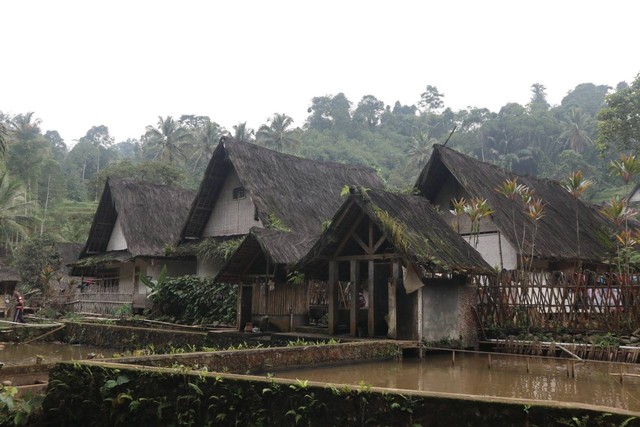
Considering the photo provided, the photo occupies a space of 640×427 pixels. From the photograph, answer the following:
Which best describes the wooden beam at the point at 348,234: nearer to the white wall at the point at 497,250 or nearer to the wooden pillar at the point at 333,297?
the wooden pillar at the point at 333,297

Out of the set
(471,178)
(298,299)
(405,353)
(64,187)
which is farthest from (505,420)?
(64,187)

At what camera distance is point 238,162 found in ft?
73.1

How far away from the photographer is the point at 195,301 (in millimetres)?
20641

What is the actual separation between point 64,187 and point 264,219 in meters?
44.1

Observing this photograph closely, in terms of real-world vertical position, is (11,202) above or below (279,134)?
below

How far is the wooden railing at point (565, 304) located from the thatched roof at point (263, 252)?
4.94 metres

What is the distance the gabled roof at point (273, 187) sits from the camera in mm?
21266

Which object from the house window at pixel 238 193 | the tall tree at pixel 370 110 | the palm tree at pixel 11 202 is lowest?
the house window at pixel 238 193

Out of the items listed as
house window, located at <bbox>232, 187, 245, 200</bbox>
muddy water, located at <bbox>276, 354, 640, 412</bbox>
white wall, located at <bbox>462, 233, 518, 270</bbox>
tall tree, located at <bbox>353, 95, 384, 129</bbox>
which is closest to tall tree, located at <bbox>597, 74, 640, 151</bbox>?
white wall, located at <bbox>462, 233, 518, 270</bbox>

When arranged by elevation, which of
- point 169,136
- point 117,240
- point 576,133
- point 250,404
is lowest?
point 250,404

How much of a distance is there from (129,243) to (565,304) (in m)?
17.8

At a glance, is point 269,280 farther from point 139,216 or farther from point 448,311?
point 139,216

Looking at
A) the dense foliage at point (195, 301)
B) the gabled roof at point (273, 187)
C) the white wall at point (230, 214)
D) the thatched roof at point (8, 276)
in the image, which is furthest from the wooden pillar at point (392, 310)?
the thatched roof at point (8, 276)

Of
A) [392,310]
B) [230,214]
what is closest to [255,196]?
[230,214]
